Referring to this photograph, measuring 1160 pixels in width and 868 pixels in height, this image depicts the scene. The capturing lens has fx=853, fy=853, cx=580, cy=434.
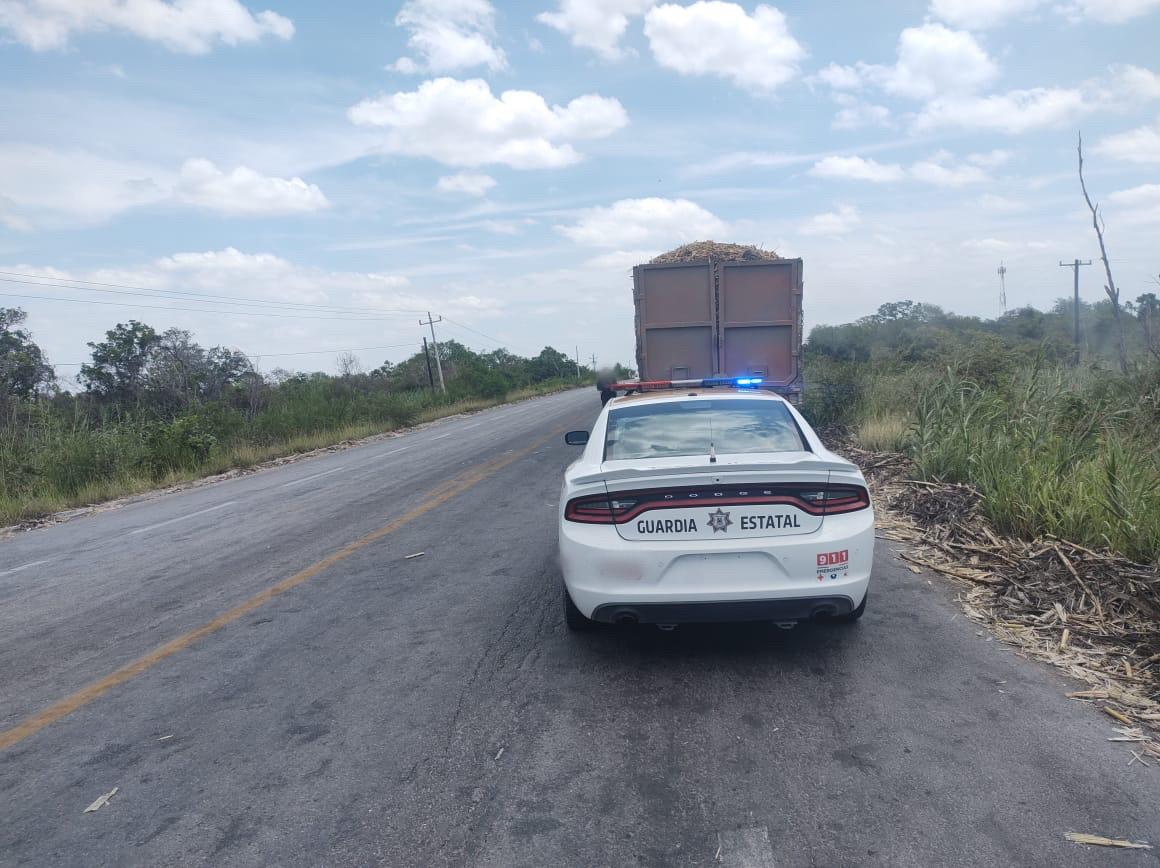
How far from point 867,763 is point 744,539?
124cm

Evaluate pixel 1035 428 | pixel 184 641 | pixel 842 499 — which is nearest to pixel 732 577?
pixel 842 499

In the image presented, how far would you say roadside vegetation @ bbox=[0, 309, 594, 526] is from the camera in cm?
1534

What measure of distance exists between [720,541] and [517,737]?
1.42 metres

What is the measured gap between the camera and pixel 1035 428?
8.11 metres

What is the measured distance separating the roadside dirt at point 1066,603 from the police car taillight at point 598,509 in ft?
7.87

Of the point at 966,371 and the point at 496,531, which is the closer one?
the point at 496,531

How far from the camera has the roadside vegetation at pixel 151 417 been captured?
15.3 metres

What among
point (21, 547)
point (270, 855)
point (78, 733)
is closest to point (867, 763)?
point (270, 855)

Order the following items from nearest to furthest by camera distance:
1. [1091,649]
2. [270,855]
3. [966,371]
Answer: [270,855] → [1091,649] → [966,371]

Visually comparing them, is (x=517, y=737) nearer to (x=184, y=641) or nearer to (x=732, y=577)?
(x=732, y=577)

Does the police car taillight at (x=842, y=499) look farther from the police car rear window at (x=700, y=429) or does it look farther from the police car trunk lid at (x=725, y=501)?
the police car rear window at (x=700, y=429)

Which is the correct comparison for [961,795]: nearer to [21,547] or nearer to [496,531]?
[496,531]

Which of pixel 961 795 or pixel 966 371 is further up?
pixel 966 371

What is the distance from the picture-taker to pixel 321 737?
13.2ft
